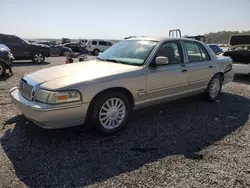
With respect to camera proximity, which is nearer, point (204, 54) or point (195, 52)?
point (195, 52)

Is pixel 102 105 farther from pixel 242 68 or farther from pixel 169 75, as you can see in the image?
pixel 242 68

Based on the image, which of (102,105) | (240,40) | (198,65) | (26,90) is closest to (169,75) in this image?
(198,65)

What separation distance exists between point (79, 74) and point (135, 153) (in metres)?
1.48

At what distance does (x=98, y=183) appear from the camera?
8.72ft

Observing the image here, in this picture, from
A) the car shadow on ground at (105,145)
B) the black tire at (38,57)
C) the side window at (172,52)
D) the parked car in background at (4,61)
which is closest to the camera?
the car shadow on ground at (105,145)

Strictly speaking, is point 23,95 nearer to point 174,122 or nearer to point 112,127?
point 112,127

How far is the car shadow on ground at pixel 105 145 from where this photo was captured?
2.84 meters

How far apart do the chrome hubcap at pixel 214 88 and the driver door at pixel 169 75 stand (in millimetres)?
1275

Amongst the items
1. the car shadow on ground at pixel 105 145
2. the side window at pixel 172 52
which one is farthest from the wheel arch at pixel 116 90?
the side window at pixel 172 52

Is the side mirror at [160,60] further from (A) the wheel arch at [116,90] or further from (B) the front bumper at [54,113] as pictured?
(B) the front bumper at [54,113]

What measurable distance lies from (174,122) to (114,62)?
64.0 inches

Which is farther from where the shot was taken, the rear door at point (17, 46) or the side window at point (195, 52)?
the rear door at point (17, 46)

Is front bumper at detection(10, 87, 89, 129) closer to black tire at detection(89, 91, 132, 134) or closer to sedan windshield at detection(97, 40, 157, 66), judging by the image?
black tire at detection(89, 91, 132, 134)

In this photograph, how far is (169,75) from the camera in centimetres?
451
